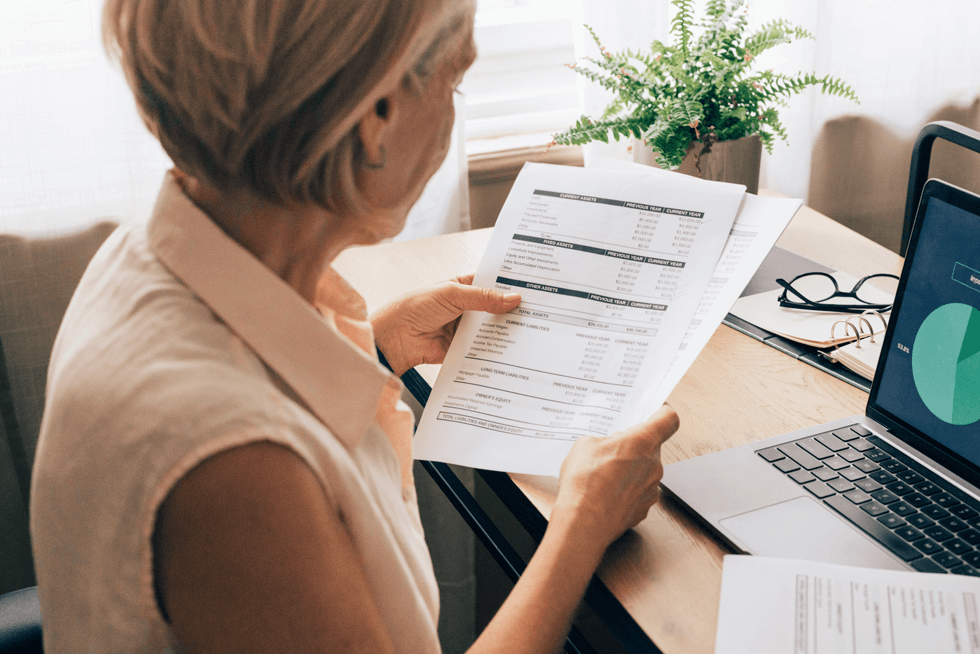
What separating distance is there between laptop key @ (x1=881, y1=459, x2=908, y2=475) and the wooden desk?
0.10m

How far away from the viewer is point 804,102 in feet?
5.43

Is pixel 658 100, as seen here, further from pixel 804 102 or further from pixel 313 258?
pixel 313 258

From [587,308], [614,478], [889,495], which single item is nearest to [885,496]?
[889,495]

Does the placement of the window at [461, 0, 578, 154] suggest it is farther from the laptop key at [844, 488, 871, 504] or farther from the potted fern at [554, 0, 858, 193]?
the laptop key at [844, 488, 871, 504]

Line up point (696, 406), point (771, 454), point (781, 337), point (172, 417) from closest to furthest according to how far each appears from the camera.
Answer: point (172, 417) → point (771, 454) → point (696, 406) → point (781, 337)

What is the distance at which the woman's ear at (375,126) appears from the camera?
517 millimetres

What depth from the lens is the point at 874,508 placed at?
26.4 inches

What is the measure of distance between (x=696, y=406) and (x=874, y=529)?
Result: 25 cm

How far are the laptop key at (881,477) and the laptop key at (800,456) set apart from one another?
0.04 m

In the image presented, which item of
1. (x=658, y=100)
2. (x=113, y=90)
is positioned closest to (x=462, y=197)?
(x=658, y=100)

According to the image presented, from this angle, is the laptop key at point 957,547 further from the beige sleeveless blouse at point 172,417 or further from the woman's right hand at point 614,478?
the beige sleeveless blouse at point 172,417

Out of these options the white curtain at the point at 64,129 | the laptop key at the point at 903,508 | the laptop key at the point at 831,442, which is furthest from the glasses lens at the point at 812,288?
the white curtain at the point at 64,129

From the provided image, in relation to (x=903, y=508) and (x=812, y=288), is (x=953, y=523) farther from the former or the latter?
(x=812, y=288)

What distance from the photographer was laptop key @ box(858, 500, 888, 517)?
666 mm
